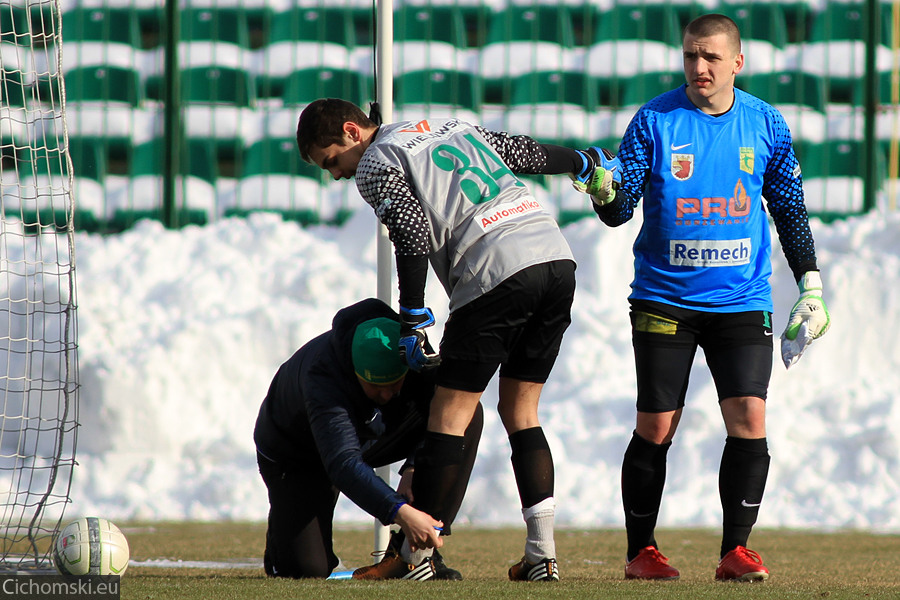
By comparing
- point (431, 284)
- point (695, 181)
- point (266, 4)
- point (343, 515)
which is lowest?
point (343, 515)

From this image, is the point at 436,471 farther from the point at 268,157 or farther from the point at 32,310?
the point at 268,157

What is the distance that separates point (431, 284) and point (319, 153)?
5118 mm

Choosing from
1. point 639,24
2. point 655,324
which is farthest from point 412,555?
point 639,24

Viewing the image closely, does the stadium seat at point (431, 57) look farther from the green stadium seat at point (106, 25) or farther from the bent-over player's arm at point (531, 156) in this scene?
the bent-over player's arm at point (531, 156)

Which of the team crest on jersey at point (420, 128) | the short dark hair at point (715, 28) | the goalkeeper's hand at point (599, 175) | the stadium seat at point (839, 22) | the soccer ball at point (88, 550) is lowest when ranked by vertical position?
the soccer ball at point (88, 550)

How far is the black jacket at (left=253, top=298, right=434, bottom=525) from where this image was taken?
11.0 feet

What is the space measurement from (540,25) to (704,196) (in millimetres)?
5812

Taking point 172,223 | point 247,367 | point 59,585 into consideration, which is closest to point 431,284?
point 247,367

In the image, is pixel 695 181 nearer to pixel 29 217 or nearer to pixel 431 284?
pixel 431 284

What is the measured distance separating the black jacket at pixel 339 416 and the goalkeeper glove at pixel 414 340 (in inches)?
11.6

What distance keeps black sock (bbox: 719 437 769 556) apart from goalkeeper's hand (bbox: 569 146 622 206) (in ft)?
2.92

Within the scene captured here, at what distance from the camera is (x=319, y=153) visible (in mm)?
3643

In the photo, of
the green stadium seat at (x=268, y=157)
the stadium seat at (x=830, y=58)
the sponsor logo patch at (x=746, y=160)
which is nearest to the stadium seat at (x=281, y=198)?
the green stadium seat at (x=268, y=157)

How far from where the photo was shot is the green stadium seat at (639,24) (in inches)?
359
